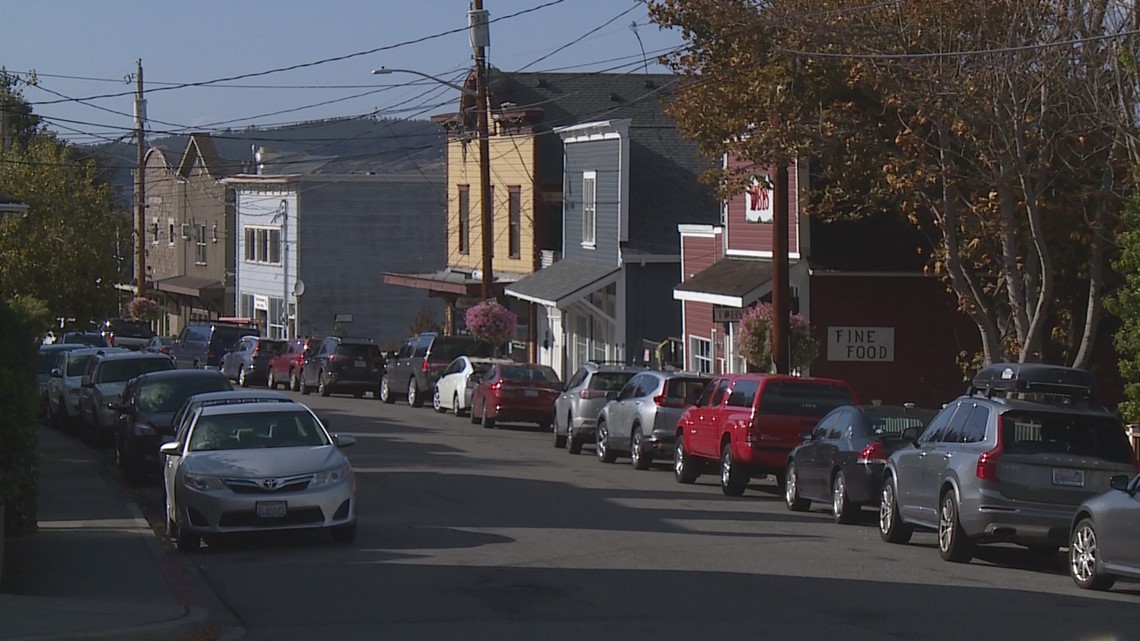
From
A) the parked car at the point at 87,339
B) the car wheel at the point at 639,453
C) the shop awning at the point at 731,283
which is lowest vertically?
the car wheel at the point at 639,453

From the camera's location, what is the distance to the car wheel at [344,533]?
51.6ft

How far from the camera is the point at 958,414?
611 inches

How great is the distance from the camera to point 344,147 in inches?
3396

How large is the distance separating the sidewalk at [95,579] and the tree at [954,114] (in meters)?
10.6

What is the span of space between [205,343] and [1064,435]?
41750mm

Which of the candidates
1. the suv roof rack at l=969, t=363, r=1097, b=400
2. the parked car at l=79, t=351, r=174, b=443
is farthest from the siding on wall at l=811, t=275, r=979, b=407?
the suv roof rack at l=969, t=363, r=1097, b=400

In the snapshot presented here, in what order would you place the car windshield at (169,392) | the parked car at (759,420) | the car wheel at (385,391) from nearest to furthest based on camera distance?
the parked car at (759,420) → the car windshield at (169,392) → the car wheel at (385,391)

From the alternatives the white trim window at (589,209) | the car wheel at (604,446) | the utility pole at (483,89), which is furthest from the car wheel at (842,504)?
the white trim window at (589,209)

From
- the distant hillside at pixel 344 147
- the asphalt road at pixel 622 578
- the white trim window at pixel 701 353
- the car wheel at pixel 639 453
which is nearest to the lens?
the asphalt road at pixel 622 578

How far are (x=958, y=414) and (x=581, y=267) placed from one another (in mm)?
28836

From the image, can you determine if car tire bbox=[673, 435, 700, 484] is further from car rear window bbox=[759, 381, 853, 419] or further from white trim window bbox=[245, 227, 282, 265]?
white trim window bbox=[245, 227, 282, 265]

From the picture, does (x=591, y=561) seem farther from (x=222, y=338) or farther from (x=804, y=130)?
(x=222, y=338)

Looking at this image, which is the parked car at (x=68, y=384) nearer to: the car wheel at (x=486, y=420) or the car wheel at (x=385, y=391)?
the car wheel at (x=486, y=420)

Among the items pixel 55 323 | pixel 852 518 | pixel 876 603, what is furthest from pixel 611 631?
pixel 55 323
